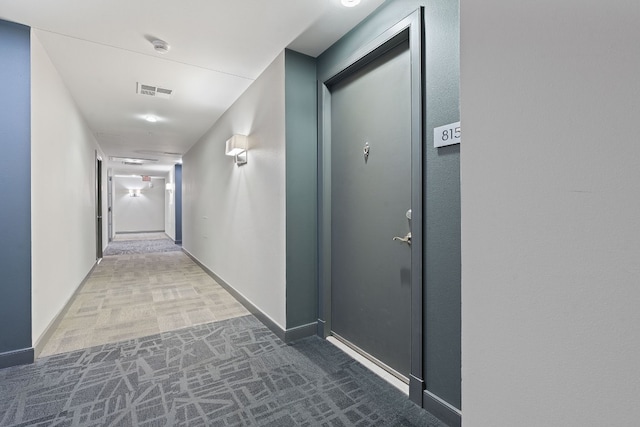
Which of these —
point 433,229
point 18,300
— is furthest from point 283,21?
point 18,300

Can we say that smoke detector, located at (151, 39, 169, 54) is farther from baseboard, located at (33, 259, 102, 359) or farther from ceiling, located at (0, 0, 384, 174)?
baseboard, located at (33, 259, 102, 359)

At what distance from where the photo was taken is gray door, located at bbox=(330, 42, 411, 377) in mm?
1929

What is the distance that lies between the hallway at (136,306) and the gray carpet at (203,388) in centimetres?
32

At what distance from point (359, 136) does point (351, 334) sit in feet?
5.21

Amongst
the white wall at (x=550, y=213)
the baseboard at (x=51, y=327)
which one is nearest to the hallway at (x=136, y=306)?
the baseboard at (x=51, y=327)

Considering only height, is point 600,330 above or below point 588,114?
below

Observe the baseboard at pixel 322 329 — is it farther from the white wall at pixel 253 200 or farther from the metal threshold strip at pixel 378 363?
the white wall at pixel 253 200

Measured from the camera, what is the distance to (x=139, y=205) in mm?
13953

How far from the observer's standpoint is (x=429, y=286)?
1683 millimetres

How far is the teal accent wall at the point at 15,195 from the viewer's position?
7.03 ft

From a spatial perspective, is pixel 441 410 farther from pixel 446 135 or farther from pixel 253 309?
pixel 253 309

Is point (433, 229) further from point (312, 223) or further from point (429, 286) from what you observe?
point (312, 223)

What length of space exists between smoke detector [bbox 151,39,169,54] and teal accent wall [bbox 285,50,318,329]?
1.03 m

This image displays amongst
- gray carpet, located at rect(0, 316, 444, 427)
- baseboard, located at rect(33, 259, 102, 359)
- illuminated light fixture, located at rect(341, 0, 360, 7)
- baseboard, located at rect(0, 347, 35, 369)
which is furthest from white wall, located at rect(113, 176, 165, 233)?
illuminated light fixture, located at rect(341, 0, 360, 7)
